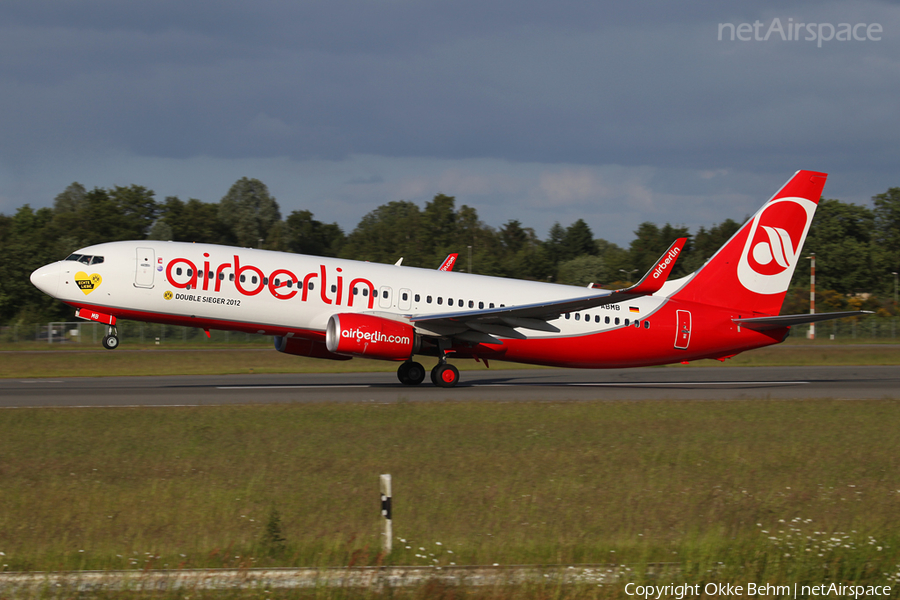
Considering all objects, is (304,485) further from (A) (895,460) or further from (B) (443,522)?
(A) (895,460)

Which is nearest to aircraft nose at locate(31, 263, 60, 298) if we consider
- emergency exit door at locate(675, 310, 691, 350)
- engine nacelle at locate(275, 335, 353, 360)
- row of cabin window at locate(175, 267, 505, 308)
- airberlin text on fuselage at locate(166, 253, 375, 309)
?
airberlin text on fuselage at locate(166, 253, 375, 309)

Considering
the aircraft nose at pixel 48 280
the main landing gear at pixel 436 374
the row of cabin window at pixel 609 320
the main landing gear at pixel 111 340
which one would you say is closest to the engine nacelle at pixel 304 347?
the main landing gear at pixel 436 374

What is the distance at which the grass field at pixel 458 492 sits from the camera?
7660 millimetres

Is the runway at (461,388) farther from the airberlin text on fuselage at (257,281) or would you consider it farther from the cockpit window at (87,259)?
the cockpit window at (87,259)

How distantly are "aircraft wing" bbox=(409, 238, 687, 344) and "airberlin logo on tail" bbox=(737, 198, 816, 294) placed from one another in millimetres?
4711

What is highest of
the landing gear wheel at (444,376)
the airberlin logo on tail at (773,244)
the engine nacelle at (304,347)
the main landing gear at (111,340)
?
the airberlin logo on tail at (773,244)

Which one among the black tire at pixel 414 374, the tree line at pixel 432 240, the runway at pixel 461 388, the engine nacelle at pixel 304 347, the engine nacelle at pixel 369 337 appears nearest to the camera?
the runway at pixel 461 388

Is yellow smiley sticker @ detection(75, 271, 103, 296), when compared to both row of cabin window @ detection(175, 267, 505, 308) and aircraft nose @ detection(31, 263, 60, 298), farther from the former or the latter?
row of cabin window @ detection(175, 267, 505, 308)

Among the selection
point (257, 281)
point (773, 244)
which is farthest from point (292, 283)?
point (773, 244)

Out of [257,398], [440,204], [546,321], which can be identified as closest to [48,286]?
[257,398]

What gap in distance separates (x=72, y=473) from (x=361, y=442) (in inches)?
187

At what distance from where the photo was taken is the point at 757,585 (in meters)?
6.89

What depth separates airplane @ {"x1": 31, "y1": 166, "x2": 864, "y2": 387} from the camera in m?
22.9

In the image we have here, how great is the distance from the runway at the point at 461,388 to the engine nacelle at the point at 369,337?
1.26 metres
